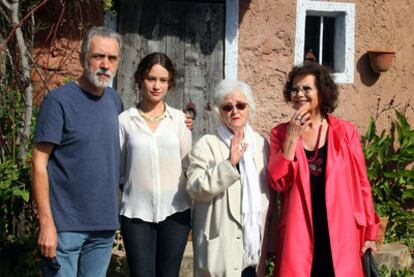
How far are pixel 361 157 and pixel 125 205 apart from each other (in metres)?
1.32

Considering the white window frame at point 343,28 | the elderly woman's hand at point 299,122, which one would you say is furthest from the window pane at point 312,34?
the elderly woman's hand at point 299,122

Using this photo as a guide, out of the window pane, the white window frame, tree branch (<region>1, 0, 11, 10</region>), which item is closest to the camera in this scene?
tree branch (<region>1, 0, 11, 10</region>)

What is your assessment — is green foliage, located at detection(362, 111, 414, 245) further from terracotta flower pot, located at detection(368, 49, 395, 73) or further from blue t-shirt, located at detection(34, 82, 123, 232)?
blue t-shirt, located at detection(34, 82, 123, 232)

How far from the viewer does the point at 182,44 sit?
19.6ft

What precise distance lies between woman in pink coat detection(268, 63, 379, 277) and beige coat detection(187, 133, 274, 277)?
0.16m

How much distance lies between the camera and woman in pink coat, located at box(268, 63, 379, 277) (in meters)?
3.23

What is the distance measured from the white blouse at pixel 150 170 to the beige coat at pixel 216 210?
4.4 inches

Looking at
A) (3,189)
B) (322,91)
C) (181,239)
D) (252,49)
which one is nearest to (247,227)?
(181,239)

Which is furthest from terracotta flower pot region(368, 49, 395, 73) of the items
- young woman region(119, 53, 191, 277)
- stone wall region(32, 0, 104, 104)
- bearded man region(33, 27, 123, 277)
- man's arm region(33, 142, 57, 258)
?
man's arm region(33, 142, 57, 258)

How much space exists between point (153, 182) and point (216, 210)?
366 millimetres

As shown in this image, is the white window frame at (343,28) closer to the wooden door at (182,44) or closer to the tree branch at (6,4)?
the wooden door at (182,44)

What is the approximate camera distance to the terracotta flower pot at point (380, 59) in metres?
6.25

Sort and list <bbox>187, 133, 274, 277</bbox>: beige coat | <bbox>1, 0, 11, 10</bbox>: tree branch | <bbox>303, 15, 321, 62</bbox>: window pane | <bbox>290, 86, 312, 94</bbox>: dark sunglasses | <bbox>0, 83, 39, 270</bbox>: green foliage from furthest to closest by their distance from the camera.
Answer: <bbox>303, 15, 321, 62</bbox>: window pane, <bbox>1, 0, 11, 10</bbox>: tree branch, <bbox>0, 83, 39, 270</bbox>: green foliage, <bbox>290, 86, 312, 94</bbox>: dark sunglasses, <bbox>187, 133, 274, 277</bbox>: beige coat

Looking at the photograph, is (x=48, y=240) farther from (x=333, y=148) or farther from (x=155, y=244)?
(x=333, y=148)
